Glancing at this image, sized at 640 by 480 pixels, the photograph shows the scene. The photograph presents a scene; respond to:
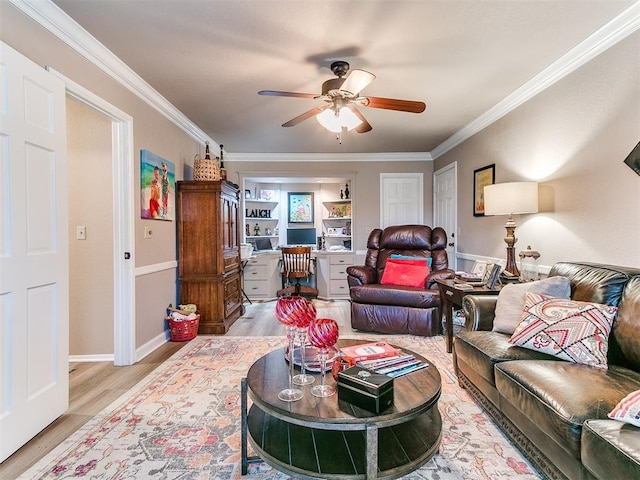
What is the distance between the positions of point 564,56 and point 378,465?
291 centimetres

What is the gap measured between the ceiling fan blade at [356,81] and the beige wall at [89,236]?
2075 mm

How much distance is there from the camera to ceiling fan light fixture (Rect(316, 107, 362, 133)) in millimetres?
2537

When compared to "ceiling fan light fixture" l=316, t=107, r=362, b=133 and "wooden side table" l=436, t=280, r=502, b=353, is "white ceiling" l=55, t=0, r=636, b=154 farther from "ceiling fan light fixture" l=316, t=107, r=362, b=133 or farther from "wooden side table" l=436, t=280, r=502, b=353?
"wooden side table" l=436, t=280, r=502, b=353

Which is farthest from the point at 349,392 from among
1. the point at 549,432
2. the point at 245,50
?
the point at 245,50

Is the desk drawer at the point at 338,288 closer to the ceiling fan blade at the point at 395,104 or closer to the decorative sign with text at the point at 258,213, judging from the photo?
the decorative sign with text at the point at 258,213

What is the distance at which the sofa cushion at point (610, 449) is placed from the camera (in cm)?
98

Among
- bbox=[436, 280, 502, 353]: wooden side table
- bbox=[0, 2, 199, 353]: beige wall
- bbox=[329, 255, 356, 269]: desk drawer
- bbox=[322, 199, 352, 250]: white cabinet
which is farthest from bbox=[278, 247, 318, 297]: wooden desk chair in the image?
bbox=[436, 280, 502, 353]: wooden side table

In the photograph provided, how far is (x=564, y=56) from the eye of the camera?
2.43 m

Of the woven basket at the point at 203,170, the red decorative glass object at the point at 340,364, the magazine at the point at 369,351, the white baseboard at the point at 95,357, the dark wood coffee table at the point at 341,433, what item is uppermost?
the woven basket at the point at 203,170

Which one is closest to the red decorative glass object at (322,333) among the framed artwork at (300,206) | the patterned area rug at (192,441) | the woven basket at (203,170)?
the patterned area rug at (192,441)

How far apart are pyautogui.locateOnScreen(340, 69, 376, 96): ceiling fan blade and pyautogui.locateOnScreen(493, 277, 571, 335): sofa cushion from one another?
5.31 ft

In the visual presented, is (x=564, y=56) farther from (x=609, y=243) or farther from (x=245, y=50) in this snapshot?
(x=245, y=50)

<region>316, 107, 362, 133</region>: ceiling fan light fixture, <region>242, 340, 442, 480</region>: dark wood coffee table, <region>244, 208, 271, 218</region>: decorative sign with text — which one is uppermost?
<region>316, 107, 362, 133</region>: ceiling fan light fixture

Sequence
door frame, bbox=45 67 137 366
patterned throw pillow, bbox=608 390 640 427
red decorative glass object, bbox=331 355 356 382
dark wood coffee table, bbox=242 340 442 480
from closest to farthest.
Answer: patterned throw pillow, bbox=608 390 640 427 < dark wood coffee table, bbox=242 340 442 480 < red decorative glass object, bbox=331 355 356 382 < door frame, bbox=45 67 137 366
